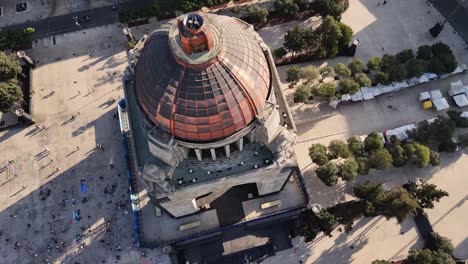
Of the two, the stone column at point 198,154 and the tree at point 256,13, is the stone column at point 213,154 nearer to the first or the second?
the stone column at point 198,154

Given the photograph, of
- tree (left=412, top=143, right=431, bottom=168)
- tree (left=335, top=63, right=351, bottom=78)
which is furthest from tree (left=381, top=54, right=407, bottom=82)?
tree (left=412, top=143, right=431, bottom=168)

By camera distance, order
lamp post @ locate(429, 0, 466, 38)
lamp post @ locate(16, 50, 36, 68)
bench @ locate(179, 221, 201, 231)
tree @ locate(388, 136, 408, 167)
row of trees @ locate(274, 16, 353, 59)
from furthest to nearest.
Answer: lamp post @ locate(429, 0, 466, 38) < lamp post @ locate(16, 50, 36, 68) < row of trees @ locate(274, 16, 353, 59) < tree @ locate(388, 136, 408, 167) < bench @ locate(179, 221, 201, 231)

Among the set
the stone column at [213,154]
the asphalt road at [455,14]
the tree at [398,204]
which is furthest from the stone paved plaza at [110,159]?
the stone column at [213,154]

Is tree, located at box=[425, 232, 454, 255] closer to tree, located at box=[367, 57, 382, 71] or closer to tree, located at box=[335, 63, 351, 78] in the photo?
tree, located at box=[335, 63, 351, 78]

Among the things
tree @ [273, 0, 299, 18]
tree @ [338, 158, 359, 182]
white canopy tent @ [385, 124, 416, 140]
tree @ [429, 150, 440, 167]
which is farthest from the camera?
tree @ [273, 0, 299, 18]

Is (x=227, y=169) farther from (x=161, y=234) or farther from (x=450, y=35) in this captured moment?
(x=450, y=35)

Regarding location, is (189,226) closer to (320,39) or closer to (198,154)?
(198,154)

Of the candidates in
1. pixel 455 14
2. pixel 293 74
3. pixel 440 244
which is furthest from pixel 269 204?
pixel 455 14
